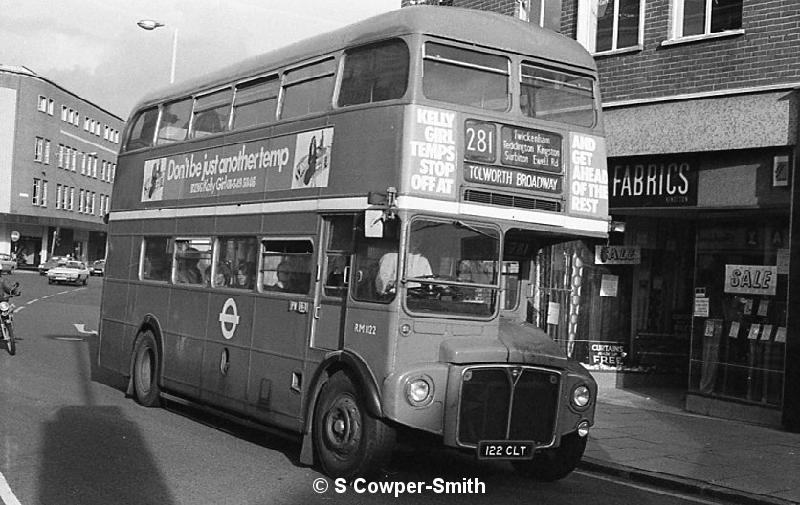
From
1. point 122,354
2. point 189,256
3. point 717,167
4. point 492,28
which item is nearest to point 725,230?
point 717,167

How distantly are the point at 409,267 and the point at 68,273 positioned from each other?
1961 inches

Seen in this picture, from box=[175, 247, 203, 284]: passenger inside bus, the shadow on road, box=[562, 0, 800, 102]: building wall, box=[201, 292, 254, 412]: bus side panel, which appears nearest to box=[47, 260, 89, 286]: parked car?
box=[562, 0, 800, 102]: building wall

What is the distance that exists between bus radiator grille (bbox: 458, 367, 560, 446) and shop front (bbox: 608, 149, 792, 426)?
6.08 meters

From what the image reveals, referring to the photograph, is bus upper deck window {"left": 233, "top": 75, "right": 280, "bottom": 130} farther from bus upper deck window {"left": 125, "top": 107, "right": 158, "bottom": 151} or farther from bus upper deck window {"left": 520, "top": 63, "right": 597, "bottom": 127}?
bus upper deck window {"left": 520, "top": 63, "right": 597, "bottom": 127}

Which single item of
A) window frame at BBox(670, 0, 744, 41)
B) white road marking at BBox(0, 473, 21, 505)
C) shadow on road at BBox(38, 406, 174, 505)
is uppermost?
window frame at BBox(670, 0, 744, 41)

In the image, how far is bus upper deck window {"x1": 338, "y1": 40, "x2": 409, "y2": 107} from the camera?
27.0ft

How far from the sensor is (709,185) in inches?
541

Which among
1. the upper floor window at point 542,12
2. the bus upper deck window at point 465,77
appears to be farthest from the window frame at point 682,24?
the bus upper deck window at point 465,77

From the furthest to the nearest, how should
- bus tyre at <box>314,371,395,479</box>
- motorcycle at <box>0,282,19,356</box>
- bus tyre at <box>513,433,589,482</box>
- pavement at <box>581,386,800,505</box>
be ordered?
motorcycle at <box>0,282,19,356</box>, pavement at <box>581,386,800,505</box>, bus tyre at <box>513,433,589,482</box>, bus tyre at <box>314,371,395,479</box>

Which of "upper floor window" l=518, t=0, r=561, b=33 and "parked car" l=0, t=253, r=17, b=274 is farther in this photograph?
"parked car" l=0, t=253, r=17, b=274

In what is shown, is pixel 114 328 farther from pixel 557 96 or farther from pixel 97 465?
pixel 557 96

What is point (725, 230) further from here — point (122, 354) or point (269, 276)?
point (122, 354)

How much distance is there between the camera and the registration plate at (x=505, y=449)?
303 inches

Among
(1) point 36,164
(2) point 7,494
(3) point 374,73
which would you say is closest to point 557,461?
(3) point 374,73
